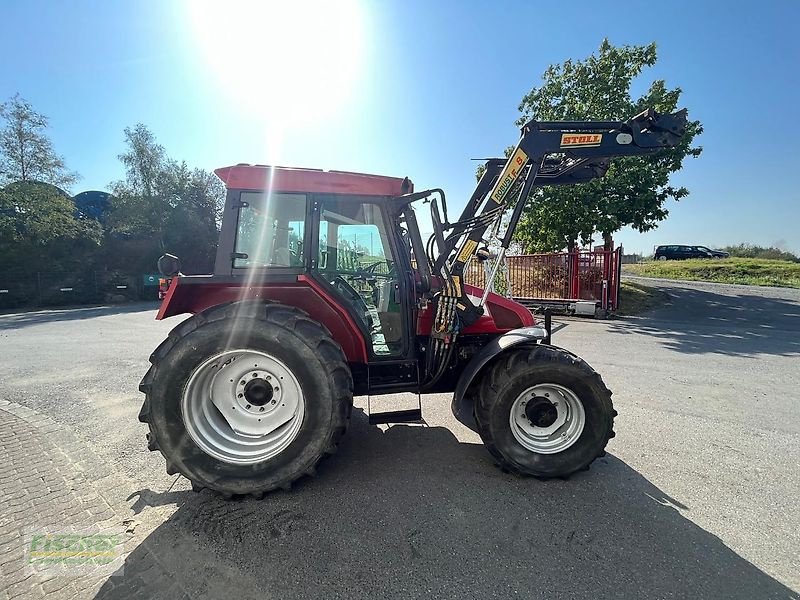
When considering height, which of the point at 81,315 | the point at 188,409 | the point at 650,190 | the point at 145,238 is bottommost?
the point at 81,315

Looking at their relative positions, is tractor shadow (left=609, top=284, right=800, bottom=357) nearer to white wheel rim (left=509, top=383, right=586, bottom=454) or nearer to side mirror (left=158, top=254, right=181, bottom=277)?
white wheel rim (left=509, top=383, right=586, bottom=454)

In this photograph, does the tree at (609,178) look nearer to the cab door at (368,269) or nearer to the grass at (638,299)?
the grass at (638,299)

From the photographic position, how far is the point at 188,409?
8.46 feet

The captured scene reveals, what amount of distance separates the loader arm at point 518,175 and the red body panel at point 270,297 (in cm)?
80

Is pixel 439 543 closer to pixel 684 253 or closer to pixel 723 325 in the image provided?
pixel 723 325

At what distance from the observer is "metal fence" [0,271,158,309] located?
56.4 feet

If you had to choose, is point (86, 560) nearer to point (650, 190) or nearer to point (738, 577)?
point (738, 577)

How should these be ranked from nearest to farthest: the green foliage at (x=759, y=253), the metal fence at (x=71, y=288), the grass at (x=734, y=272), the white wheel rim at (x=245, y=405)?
the white wheel rim at (x=245, y=405) → the metal fence at (x=71, y=288) → the grass at (x=734, y=272) → the green foliage at (x=759, y=253)

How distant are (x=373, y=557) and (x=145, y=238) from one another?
2618cm

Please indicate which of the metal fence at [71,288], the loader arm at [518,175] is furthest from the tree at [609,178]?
the metal fence at [71,288]

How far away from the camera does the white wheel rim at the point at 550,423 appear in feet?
9.17

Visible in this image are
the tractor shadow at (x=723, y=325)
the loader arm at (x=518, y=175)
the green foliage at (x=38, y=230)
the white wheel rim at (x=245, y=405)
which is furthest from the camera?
the green foliage at (x=38, y=230)

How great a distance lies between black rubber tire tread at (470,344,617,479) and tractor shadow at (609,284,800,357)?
577 cm

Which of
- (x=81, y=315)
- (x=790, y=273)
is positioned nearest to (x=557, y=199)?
(x=81, y=315)
